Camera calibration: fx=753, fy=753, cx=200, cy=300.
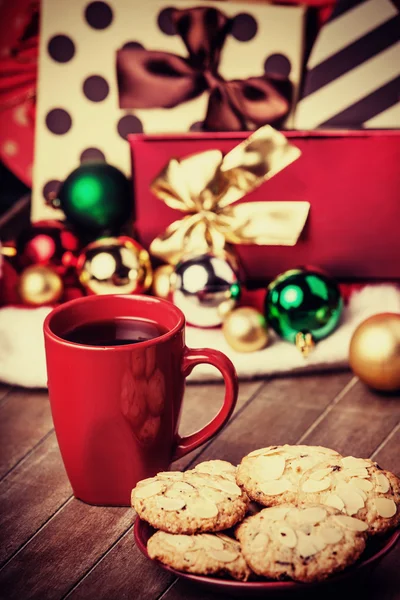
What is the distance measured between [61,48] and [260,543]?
0.95m

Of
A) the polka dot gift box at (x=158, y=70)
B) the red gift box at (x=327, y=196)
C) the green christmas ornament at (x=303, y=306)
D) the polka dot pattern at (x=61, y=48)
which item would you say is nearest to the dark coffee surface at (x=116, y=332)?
the green christmas ornament at (x=303, y=306)

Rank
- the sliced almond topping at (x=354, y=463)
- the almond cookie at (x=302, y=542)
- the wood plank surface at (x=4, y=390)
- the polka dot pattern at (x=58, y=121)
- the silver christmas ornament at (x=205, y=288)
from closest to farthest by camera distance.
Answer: the almond cookie at (x=302, y=542) → the sliced almond topping at (x=354, y=463) → the wood plank surface at (x=4, y=390) → the silver christmas ornament at (x=205, y=288) → the polka dot pattern at (x=58, y=121)

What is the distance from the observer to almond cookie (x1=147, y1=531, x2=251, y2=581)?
499 mm

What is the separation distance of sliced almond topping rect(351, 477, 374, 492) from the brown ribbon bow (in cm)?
73

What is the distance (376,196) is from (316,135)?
0.12 metres

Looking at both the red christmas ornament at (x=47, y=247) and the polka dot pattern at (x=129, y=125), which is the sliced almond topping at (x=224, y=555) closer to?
the red christmas ornament at (x=47, y=247)

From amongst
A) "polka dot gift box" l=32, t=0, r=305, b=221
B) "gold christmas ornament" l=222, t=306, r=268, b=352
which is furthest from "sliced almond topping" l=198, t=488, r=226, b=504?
"polka dot gift box" l=32, t=0, r=305, b=221

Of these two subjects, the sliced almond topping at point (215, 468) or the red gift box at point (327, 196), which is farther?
the red gift box at point (327, 196)

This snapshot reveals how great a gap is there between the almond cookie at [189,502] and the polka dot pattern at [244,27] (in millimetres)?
805

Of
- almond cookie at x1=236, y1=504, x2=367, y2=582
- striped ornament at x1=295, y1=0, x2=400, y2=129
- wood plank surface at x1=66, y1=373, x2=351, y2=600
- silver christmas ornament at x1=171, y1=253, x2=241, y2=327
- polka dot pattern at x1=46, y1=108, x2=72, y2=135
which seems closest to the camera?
almond cookie at x1=236, y1=504, x2=367, y2=582

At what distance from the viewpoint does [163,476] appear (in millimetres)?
581

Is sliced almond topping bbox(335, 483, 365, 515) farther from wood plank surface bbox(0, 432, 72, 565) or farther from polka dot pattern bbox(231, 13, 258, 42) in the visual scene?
polka dot pattern bbox(231, 13, 258, 42)

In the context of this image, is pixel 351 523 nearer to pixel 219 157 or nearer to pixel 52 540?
pixel 52 540

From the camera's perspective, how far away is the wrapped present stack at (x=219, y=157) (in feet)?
3.45
